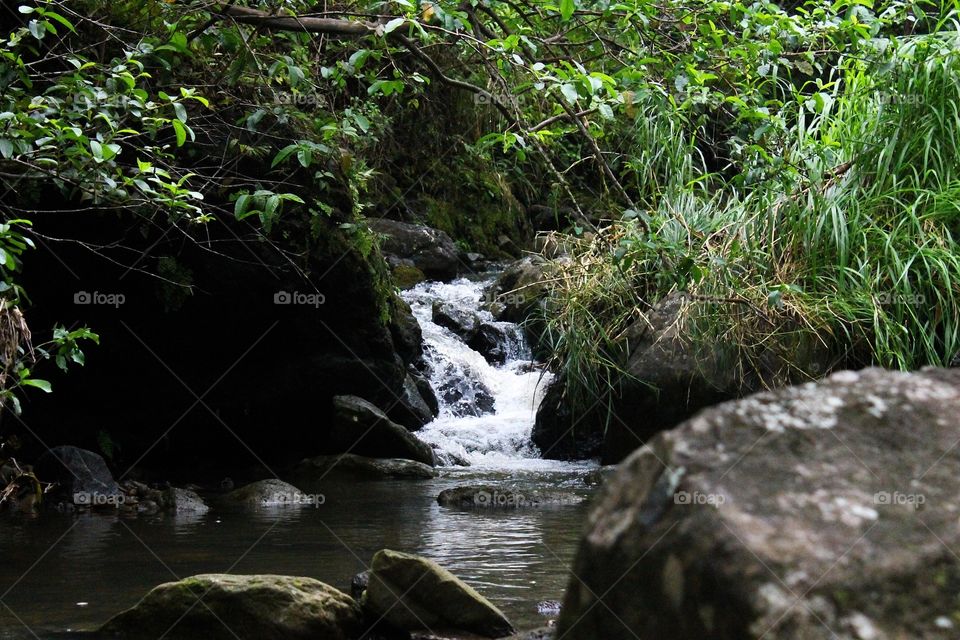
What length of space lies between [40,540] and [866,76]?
6.02 metres

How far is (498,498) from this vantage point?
263 inches

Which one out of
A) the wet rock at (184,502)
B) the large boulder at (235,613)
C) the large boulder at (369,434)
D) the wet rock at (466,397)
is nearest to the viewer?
the large boulder at (235,613)

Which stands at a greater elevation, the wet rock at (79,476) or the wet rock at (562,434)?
the wet rock at (79,476)

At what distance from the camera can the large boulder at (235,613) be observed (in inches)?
130

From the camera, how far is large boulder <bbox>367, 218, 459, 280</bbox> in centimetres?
1350

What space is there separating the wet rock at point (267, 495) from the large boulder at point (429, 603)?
3.41 meters

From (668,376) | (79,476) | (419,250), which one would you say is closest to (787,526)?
(668,376)

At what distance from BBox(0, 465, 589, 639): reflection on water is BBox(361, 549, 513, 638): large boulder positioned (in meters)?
0.23

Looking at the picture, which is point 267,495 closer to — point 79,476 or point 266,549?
point 79,476

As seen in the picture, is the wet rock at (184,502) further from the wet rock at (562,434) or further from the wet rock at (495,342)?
the wet rock at (495,342)

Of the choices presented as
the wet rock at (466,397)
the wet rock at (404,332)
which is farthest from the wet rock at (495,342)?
the wet rock at (404,332)

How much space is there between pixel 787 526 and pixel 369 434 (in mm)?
7089

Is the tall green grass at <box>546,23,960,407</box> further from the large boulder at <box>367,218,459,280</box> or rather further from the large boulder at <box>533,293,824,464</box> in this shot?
Result: the large boulder at <box>367,218,459,280</box>

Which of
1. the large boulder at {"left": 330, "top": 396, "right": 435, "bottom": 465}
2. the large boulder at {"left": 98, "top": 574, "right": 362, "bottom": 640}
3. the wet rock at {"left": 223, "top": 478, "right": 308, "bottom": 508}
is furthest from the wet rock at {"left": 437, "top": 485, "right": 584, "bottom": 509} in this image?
the large boulder at {"left": 98, "top": 574, "right": 362, "bottom": 640}
